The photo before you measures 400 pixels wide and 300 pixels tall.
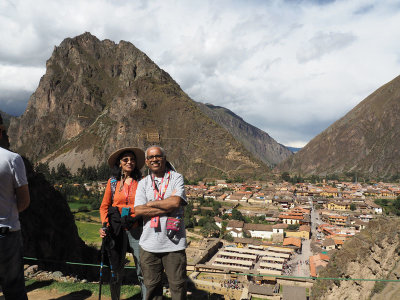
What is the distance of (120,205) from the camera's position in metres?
4.16

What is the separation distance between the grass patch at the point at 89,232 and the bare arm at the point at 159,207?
28.8m

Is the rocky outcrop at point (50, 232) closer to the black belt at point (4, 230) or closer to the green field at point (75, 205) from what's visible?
the black belt at point (4, 230)

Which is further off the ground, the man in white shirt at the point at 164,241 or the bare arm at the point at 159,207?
the bare arm at the point at 159,207

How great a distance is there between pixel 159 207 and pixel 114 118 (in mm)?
137376

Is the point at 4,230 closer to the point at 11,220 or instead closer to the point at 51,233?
the point at 11,220

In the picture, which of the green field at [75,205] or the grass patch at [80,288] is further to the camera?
the green field at [75,205]

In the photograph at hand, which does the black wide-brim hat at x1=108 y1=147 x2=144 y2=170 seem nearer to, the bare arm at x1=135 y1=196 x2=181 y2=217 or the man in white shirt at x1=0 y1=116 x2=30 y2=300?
the bare arm at x1=135 y1=196 x2=181 y2=217

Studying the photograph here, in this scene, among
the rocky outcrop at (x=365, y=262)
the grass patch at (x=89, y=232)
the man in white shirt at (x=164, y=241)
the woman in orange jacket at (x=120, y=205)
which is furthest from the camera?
the grass patch at (x=89, y=232)

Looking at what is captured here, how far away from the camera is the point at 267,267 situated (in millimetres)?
24969

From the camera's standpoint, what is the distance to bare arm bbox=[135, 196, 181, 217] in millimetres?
3248

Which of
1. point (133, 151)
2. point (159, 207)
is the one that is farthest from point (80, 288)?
point (159, 207)

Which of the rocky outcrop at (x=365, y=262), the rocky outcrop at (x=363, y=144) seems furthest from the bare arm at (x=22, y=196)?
the rocky outcrop at (x=363, y=144)

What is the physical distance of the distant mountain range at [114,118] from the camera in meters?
115

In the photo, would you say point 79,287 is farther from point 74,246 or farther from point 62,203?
point 62,203
